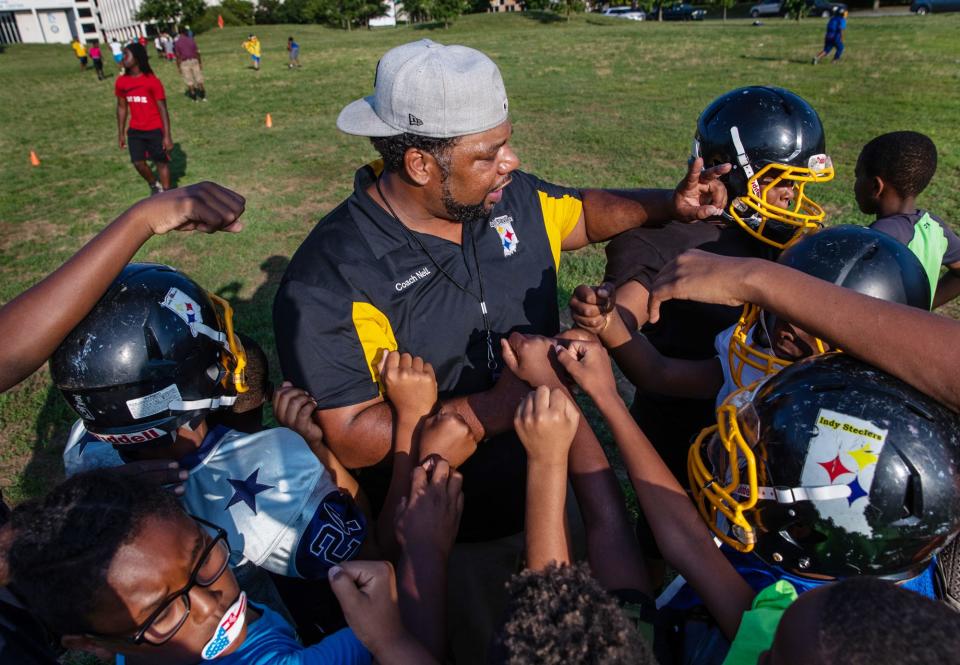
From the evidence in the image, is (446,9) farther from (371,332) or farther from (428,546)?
(428,546)

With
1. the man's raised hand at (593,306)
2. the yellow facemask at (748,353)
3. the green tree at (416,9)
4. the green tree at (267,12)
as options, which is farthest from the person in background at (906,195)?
the green tree at (267,12)

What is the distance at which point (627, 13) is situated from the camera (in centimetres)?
5638

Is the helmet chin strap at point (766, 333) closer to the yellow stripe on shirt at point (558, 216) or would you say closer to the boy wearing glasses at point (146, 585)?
the yellow stripe on shirt at point (558, 216)

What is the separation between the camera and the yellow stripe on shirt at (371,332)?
2354 mm

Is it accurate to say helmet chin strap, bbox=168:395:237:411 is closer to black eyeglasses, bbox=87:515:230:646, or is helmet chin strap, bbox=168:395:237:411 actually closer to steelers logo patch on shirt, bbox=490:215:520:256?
black eyeglasses, bbox=87:515:230:646

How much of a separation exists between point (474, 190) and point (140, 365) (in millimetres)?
1443

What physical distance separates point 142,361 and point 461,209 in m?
1.36

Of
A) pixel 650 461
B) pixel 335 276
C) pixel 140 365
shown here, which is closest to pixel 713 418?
pixel 650 461

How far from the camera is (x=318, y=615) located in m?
2.62

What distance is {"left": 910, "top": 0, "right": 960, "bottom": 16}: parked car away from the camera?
40.7 metres

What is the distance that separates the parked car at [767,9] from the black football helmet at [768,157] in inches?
2212

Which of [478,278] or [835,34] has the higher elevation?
[835,34]

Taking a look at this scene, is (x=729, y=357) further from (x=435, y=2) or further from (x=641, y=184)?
(x=435, y=2)

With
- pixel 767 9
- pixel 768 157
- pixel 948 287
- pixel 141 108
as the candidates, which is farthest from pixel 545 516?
pixel 767 9
